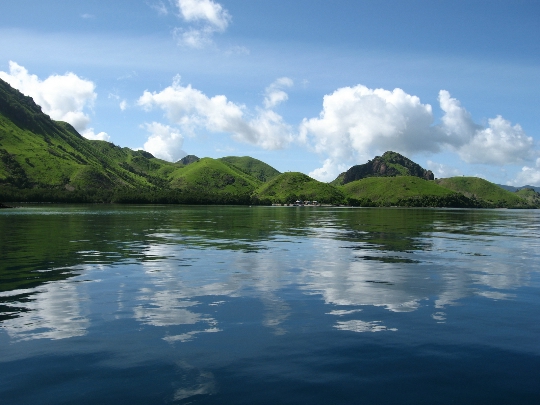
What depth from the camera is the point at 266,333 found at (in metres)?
19.8

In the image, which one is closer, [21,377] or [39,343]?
[21,377]

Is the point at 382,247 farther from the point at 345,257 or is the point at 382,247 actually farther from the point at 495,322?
the point at 495,322

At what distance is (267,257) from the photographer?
4622cm

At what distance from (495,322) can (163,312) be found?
16908mm

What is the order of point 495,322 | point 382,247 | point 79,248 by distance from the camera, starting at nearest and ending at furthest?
1. point 495,322
2. point 79,248
3. point 382,247

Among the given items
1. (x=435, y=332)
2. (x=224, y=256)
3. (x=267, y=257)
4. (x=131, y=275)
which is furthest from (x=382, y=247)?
(x=435, y=332)

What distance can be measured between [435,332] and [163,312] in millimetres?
13479

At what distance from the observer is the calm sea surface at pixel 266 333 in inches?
555

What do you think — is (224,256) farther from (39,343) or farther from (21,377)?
(21,377)

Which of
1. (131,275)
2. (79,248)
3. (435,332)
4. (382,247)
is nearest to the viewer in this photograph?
(435,332)

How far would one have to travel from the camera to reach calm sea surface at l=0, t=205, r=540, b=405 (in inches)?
555

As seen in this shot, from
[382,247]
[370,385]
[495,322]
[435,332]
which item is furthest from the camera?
[382,247]

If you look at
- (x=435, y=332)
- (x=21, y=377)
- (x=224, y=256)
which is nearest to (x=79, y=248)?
(x=224, y=256)

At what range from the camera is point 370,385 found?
47.6 ft
